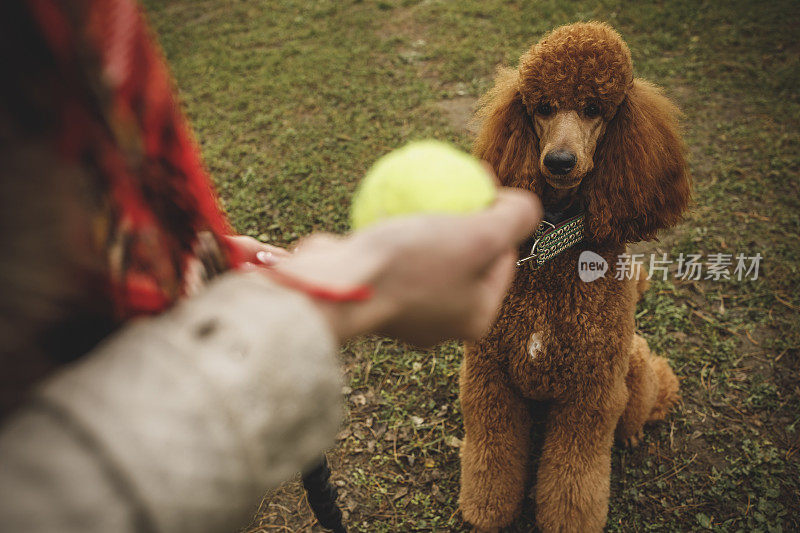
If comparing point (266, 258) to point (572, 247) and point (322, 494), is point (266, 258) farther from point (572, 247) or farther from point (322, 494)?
point (572, 247)

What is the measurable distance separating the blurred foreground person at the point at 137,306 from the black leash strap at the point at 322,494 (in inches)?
40.0

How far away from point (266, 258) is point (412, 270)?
585mm

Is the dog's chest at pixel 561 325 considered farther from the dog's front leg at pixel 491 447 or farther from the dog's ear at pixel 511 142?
the dog's ear at pixel 511 142

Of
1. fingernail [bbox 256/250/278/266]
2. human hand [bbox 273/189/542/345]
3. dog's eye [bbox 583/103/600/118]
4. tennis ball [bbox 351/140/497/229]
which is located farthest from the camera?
dog's eye [bbox 583/103/600/118]

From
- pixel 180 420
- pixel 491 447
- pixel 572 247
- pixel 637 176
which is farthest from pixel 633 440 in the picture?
pixel 180 420

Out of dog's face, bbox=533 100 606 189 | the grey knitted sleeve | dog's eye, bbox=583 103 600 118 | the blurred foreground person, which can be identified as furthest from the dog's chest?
the grey knitted sleeve

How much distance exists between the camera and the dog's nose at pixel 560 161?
60.4 inches

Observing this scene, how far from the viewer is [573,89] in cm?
158

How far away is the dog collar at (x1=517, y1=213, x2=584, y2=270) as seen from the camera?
1.59 metres

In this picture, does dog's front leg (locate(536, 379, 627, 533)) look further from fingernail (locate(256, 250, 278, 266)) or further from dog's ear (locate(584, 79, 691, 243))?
fingernail (locate(256, 250, 278, 266))

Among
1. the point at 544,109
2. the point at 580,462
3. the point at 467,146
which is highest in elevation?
the point at 544,109

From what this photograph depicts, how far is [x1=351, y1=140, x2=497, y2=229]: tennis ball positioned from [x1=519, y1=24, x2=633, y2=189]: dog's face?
742mm

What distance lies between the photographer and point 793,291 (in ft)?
9.11

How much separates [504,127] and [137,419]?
5.43ft
